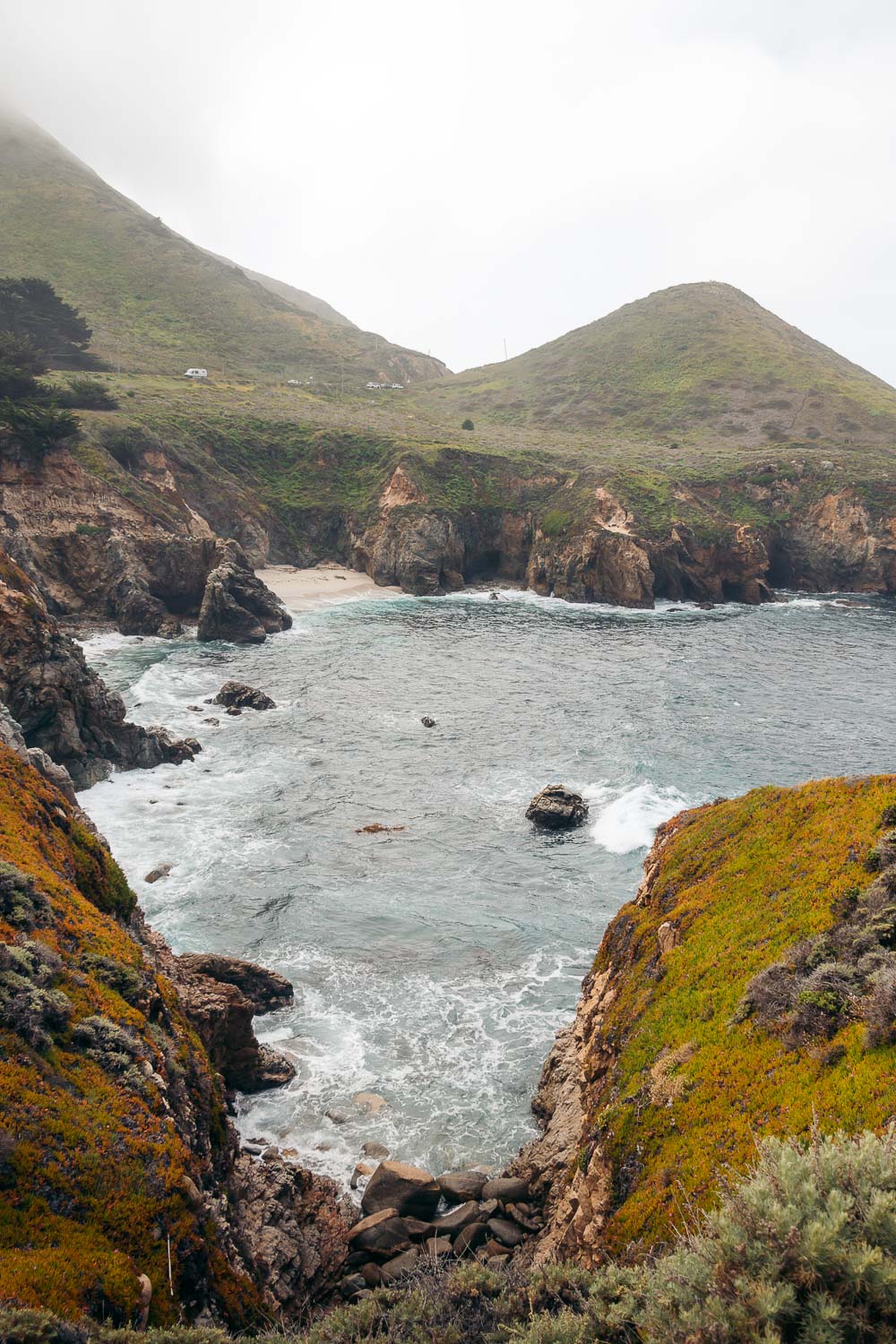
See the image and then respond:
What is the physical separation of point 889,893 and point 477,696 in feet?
139

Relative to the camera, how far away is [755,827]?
752 inches

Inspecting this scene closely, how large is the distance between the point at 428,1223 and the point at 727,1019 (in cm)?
773

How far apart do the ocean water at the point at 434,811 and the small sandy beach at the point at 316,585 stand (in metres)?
11.7

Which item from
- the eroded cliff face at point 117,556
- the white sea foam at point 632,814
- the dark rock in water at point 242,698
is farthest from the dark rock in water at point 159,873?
the eroded cliff face at point 117,556

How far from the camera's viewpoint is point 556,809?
117 feet

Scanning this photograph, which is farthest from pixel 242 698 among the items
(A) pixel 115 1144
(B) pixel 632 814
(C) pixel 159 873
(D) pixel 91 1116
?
(A) pixel 115 1144

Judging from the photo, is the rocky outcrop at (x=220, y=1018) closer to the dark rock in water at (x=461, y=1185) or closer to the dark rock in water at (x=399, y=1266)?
the dark rock in water at (x=461, y=1185)

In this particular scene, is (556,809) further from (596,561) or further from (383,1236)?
(596,561)

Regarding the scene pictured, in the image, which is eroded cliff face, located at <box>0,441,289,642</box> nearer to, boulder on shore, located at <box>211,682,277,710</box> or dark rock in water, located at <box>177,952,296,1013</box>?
boulder on shore, located at <box>211,682,277,710</box>

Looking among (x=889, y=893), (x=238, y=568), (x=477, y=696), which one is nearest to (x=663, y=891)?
(x=889, y=893)

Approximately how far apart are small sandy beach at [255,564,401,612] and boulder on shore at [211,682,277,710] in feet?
97.2

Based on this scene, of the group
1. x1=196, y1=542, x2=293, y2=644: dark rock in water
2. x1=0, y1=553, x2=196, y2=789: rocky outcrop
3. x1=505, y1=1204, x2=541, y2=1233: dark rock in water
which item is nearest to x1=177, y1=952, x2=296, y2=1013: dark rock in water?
x1=505, y1=1204, x2=541, y2=1233: dark rock in water

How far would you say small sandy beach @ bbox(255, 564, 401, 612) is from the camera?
275 ft

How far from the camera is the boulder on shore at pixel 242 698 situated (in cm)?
5078
